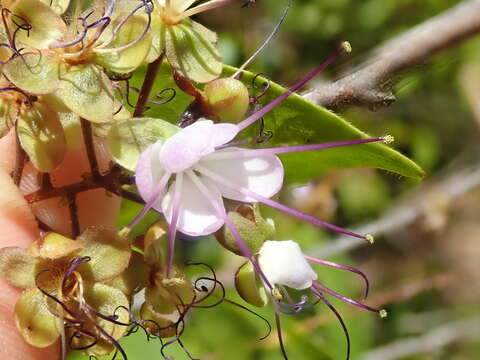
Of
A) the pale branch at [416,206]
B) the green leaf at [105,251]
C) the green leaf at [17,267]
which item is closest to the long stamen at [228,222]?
the green leaf at [105,251]

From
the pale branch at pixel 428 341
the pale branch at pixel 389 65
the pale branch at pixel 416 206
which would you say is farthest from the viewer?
the pale branch at pixel 428 341

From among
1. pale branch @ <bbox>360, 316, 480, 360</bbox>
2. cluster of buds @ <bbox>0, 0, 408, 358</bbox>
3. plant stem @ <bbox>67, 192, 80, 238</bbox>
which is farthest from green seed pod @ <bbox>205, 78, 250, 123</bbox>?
pale branch @ <bbox>360, 316, 480, 360</bbox>

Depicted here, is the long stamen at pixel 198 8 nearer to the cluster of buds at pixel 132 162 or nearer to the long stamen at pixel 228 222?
the cluster of buds at pixel 132 162

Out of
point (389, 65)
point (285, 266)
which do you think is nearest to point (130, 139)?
point (285, 266)

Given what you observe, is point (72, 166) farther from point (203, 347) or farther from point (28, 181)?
point (203, 347)

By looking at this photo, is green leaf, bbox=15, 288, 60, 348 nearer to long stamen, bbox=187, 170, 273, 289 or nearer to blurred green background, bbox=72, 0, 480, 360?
long stamen, bbox=187, 170, 273, 289

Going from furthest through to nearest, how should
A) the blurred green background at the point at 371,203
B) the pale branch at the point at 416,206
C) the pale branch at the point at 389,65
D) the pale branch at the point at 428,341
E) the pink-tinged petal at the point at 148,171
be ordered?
the pale branch at the point at 428,341 < the pale branch at the point at 416,206 < the blurred green background at the point at 371,203 < the pale branch at the point at 389,65 < the pink-tinged petal at the point at 148,171

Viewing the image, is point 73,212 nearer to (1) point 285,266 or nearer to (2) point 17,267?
(2) point 17,267
